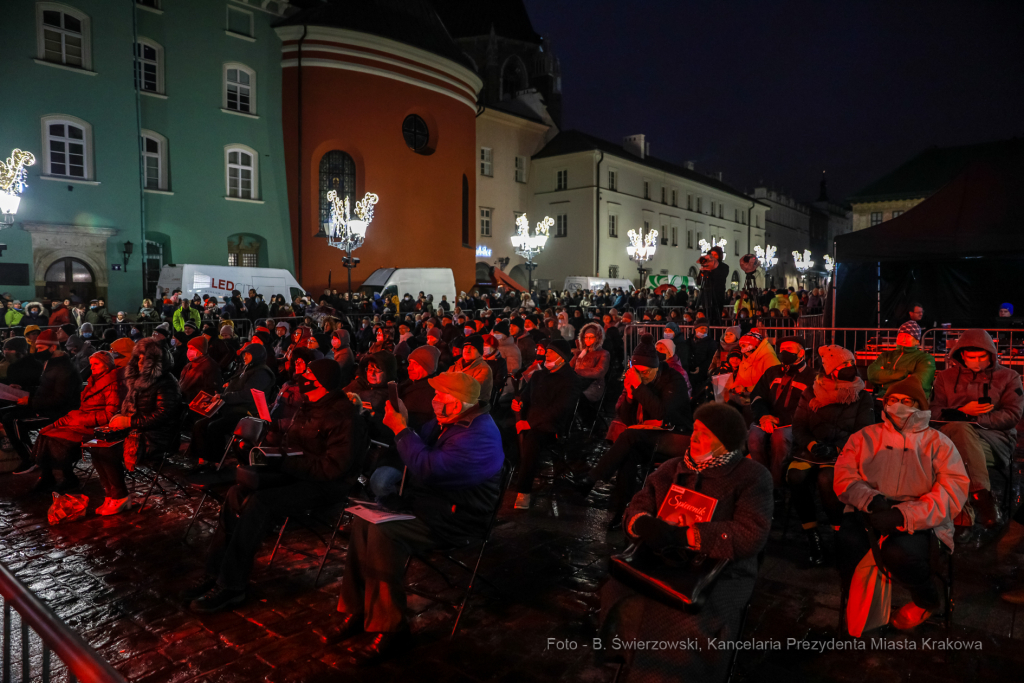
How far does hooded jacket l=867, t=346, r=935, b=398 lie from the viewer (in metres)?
5.36

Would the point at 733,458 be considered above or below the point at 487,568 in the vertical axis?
above

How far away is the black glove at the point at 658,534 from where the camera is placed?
9.28 ft

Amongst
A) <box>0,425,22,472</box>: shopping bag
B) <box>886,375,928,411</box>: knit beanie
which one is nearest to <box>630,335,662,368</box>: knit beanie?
<box>886,375,928,411</box>: knit beanie

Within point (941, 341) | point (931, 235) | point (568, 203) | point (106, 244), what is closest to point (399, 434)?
point (941, 341)

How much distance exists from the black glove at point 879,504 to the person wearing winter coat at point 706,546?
89cm

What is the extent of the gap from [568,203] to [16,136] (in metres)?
30.0

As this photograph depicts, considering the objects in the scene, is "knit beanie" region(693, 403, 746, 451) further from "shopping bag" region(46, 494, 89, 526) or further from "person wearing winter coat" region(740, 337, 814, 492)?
"shopping bag" region(46, 494, 89, 526)

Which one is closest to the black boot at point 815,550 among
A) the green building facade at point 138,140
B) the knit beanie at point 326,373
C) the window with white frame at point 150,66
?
the knit beanie at point 326,373

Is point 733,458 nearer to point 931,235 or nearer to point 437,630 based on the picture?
point 437,630

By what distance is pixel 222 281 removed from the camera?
19.1m

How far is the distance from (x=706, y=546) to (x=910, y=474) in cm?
158

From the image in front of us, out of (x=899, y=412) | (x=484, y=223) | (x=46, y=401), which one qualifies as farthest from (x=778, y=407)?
(x=484, y=223)

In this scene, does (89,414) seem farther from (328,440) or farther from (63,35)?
(63,35)

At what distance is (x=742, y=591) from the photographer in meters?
2.92
